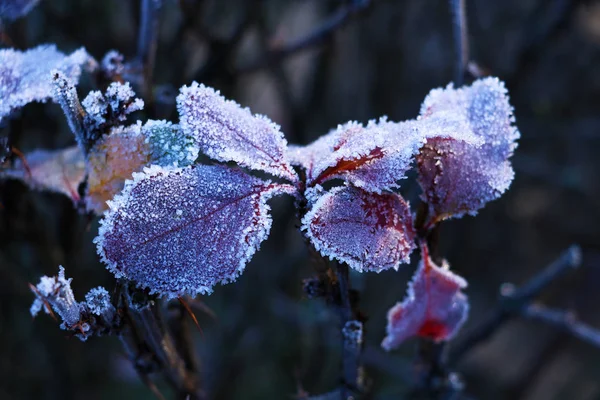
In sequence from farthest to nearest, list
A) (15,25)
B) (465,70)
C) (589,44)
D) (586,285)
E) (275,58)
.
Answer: (586,285)
(589,44)
(275,58)
(15,25)
(465,70)

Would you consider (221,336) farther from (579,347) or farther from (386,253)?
(579,347)

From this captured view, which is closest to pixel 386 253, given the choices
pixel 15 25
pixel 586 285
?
pixel 15 25

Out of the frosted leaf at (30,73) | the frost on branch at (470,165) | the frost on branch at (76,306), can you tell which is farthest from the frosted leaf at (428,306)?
the frosted leaf at (30,73)

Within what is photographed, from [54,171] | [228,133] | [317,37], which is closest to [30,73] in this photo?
[54,171]

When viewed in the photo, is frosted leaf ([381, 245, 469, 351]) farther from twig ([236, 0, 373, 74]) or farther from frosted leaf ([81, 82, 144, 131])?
twig ([236, 0, 373, 74])

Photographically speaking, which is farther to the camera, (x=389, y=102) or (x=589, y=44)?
(x=589, y=44)

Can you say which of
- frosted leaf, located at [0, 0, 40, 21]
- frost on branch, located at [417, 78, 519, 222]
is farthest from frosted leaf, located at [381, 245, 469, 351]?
frosted leaf, located at [0, 0, 40, 21]
